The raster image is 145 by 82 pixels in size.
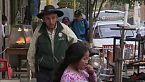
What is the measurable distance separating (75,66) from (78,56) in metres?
0.10

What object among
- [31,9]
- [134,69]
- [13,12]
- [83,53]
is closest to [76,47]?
[83,53]

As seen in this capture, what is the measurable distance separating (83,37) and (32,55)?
7.57m

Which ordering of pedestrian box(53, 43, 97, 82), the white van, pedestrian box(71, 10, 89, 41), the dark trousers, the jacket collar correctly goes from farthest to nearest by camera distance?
the white van < pedestrian box(71, 10, 89, 41) < the jacket collar < the dark trousers < pedestrian box(53, 43, 97, 82)

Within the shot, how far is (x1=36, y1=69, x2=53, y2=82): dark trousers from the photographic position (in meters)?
5.25

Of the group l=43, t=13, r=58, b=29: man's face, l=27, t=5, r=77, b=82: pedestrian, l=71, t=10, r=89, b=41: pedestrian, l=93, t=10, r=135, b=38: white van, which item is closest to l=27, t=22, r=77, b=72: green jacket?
l=27, t=5, r=77, b=82: pedestrian

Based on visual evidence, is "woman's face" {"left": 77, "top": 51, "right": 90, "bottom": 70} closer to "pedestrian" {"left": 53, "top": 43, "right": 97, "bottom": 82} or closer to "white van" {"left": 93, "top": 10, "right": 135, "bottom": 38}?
"pedestrian" {"left": 53, "top": 43, "right": 97, "bottom": 82}

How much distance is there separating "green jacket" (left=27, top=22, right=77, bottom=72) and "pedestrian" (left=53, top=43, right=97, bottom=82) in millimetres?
1314

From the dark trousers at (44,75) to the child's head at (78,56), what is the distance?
1403 mm

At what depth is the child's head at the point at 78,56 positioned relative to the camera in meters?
3.85

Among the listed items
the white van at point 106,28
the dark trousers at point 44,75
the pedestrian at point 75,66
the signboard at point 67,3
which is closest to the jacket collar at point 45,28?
the dark trousers at point 44,75

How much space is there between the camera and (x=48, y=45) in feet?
17.3

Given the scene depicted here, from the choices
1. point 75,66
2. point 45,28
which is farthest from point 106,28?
point 75,66

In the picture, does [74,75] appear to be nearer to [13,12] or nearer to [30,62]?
[30,62]

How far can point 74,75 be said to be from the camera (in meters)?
3.84
